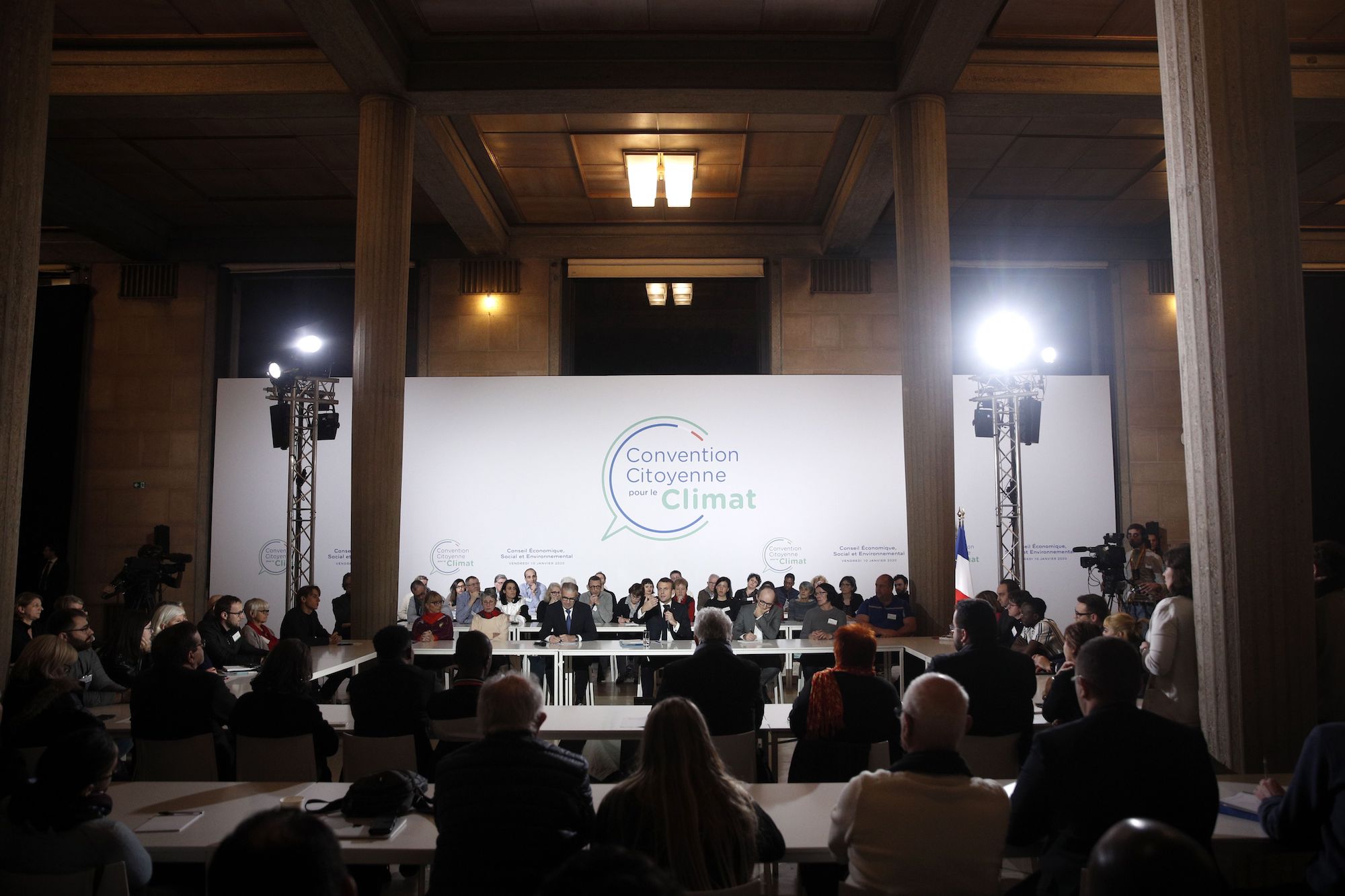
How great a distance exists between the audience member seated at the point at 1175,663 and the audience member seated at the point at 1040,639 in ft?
5.52

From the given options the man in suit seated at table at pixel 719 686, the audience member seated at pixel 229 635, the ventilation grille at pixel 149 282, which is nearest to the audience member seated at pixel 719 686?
the man in suit seated at table at pixel 719 686

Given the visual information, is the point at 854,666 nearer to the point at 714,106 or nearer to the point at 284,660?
the point at 284,660

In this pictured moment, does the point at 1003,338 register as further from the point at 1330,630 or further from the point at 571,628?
the point at 1330,630

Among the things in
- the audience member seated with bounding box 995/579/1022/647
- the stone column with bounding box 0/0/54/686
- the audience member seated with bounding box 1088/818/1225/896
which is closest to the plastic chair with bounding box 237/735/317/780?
the stone column with bounding box 0/0/54/686

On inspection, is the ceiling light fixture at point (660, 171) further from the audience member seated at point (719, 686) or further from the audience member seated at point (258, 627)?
the audience member seated at point (719, 686)

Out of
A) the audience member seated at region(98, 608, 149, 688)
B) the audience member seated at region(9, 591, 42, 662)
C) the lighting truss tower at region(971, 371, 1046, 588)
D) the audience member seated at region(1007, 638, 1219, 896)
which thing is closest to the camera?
the audience member seated at region(1007, 638, 1219, 896)

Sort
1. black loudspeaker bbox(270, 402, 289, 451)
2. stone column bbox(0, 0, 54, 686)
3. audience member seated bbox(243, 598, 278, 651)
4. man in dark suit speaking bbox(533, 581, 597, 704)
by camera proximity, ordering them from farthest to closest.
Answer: black loudspeaker bbox(270, 402, 289, 451) → man in dark suit speaking bbox(533, 581, 597, 704) → audience member seated bbox(243, 598, 278, 651) → stone column bbox(0, 0, 54, 686)

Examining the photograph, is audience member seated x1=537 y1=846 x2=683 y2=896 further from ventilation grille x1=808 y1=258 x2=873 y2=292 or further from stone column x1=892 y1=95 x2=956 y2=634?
ventilation grille x1=808 y1=258 x2=873 y2=292

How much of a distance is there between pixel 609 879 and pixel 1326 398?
13.7 metres

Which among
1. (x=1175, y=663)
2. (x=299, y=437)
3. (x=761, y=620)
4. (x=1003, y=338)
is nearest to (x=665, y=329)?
(x=1003, y=338)

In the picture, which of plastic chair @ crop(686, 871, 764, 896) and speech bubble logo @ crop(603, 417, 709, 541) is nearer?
plastic chair @ crop(686, 871, 764, 896)

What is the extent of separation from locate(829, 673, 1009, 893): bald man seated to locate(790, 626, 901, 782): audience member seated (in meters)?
1.29

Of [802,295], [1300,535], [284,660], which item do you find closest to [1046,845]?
[1300,535]

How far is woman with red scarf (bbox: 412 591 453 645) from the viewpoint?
26.9 feet
